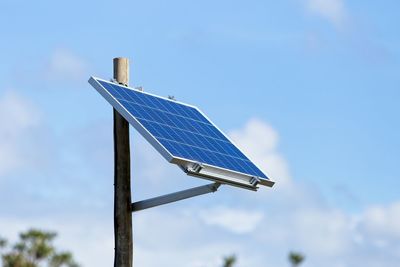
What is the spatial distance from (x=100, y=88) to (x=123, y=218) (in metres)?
1.70

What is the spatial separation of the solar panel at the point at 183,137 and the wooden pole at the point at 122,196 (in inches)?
18.1

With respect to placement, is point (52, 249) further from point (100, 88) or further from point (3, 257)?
point (100, 88)

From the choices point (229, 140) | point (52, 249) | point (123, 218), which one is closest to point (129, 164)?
point (123, 218)

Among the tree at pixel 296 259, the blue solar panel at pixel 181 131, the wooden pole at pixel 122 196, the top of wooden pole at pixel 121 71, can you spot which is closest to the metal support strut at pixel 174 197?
the wooden pole at pixel 122 196

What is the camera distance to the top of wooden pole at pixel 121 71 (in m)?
17.4

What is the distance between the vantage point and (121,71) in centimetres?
1748

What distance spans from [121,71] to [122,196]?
1.83m

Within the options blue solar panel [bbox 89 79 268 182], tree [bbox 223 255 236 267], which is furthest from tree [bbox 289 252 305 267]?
blue solar panel [bbox 89 79 268 182]

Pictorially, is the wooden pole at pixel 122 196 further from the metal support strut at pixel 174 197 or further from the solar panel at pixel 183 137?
the solar panel at pixel 183 137

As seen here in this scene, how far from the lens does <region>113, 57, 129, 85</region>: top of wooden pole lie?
57.1ft

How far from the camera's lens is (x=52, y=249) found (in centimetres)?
5162

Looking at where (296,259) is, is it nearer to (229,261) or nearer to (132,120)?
(229,261)

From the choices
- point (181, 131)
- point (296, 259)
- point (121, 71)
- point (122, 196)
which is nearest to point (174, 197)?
point (122, 196)

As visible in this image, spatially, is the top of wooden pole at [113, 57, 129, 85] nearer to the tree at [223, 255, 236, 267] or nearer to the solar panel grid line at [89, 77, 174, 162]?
the solar panel grid line at [89, 77, 174, 162]
